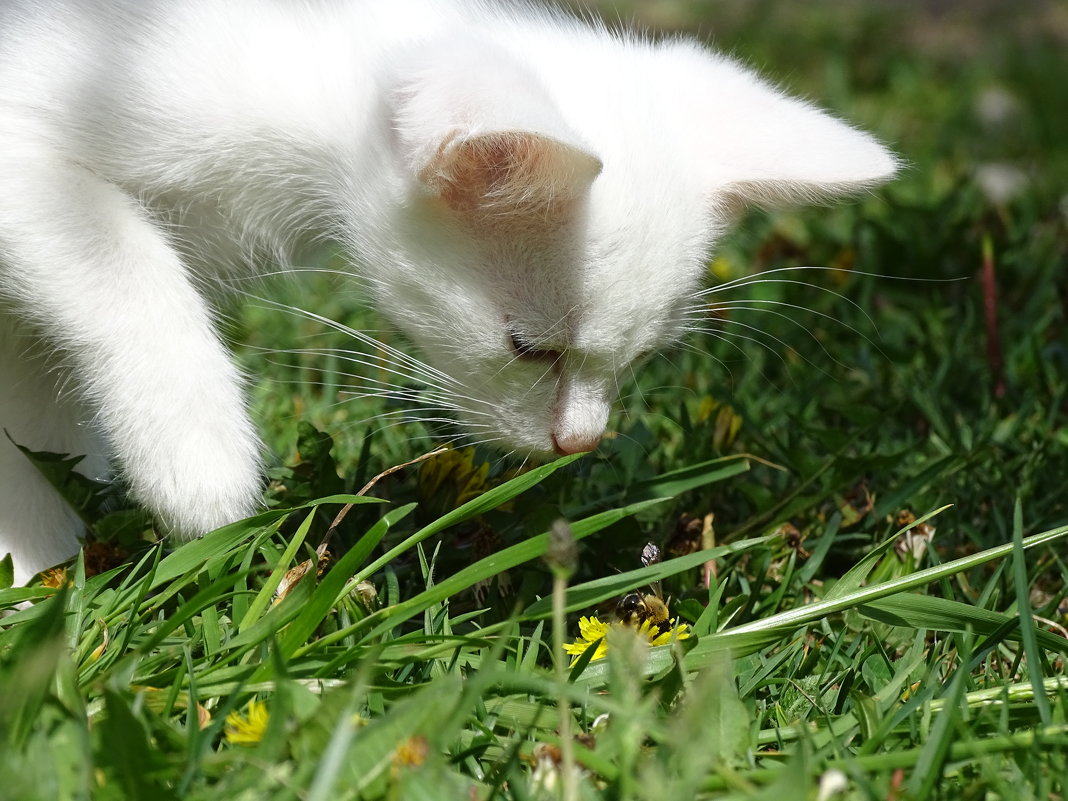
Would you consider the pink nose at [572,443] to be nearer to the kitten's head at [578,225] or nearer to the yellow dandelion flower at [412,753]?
the kitten's head at [578,225]

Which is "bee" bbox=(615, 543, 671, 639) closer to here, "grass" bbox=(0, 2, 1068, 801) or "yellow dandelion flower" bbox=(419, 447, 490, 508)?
"grass" bbox=(0, 2, 1068, 801)

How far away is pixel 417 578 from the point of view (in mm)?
1824

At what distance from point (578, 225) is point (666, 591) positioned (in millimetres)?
577

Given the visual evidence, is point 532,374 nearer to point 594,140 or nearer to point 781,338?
point 594,140

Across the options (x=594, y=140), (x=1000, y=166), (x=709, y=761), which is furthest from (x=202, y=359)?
(x=1000, y=166)

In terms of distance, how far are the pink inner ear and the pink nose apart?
0.36 metres

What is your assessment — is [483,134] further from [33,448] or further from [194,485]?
[33,448]

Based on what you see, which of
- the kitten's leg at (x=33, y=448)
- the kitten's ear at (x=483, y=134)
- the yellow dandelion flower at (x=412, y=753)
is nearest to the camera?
the yellow dandelion flower at (x=412, y=753)

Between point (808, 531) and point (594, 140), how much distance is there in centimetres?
79

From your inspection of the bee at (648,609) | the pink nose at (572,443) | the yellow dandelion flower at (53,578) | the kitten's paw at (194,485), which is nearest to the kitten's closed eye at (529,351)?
the pink nose at (572,443)

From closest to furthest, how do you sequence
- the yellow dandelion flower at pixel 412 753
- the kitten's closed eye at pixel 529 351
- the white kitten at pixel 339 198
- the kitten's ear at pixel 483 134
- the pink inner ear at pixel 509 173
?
the yellow dandelion flower at pixel 412 753, the kitten's ear at pixel 483 134, the pink inner ear at pixel 509 173, the white kitten at pixel 339 198, the kitten's closed eye at pixel 529 351

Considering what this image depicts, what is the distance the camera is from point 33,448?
209cm

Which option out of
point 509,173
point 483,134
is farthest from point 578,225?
point 483,134

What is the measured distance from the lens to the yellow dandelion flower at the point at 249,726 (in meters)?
1.20
